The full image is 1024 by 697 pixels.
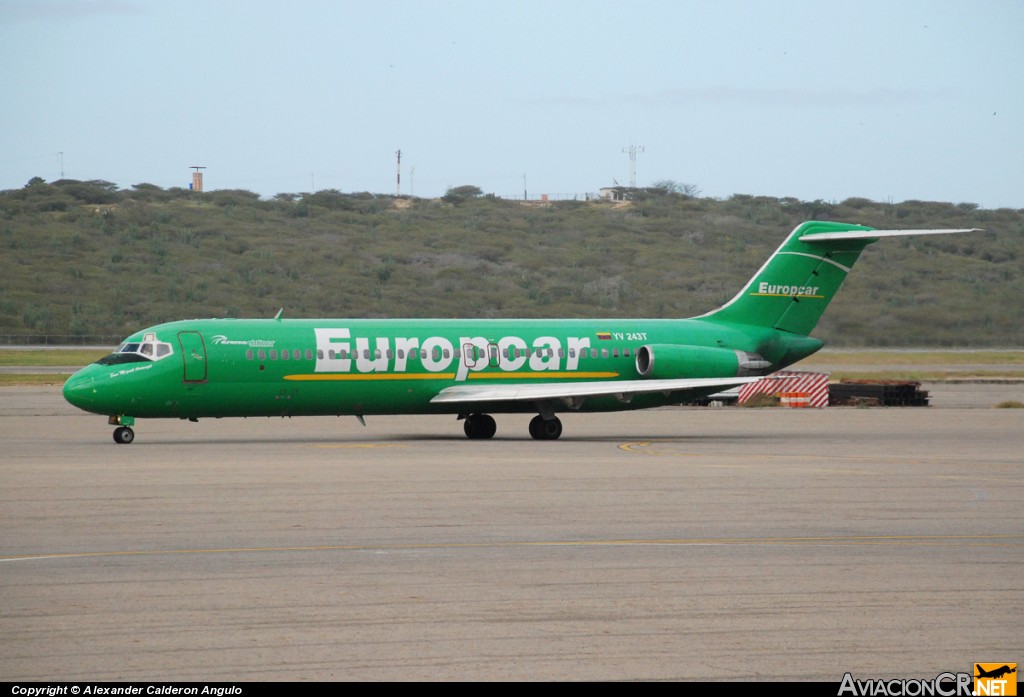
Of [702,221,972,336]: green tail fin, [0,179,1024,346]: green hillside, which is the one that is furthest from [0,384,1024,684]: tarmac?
[0,179,1024,346]: green hillside

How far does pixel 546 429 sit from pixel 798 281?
30.3ft

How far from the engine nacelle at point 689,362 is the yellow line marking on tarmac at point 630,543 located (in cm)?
1913

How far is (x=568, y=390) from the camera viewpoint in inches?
1346

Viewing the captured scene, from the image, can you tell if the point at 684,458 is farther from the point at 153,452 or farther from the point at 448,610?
the point at 448,610

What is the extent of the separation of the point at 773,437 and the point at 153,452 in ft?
53.2

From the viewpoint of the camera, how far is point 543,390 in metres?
34.1

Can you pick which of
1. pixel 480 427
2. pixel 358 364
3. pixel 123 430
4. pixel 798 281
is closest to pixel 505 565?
pixel 358 364

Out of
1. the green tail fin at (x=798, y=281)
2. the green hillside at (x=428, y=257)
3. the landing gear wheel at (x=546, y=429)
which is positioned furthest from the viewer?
the green hillside at (x=428, y=257)

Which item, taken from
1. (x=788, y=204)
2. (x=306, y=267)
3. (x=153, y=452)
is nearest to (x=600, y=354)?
(x=153, y=452)

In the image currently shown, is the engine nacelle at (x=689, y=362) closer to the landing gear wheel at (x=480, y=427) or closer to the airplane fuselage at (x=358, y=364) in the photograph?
the airplane fuselage at (x=358, y=364)

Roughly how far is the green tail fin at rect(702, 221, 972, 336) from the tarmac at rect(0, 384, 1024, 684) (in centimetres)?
969

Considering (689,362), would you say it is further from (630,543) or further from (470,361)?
(630,543)

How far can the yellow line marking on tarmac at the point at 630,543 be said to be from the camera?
15391 millimetres

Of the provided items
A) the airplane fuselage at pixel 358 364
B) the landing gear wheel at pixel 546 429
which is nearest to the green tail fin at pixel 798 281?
the airplane fuselage at pixel 358 364
